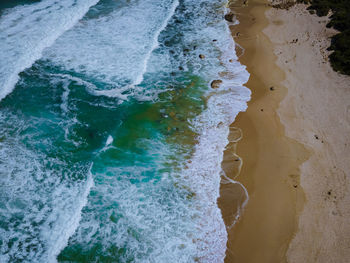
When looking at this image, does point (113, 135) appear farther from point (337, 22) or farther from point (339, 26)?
point (337, 22)

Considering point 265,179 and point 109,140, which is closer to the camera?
point 265,179

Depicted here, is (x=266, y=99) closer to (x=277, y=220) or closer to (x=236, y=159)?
(x=236, y=159)

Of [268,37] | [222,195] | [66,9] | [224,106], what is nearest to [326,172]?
[222,195]

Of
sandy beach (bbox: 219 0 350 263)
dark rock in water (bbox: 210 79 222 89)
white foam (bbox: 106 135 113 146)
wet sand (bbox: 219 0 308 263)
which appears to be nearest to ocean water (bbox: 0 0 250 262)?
white foam (bbox: 106 135 113 146)

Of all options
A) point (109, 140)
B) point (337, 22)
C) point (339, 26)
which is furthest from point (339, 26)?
point (109, 140)

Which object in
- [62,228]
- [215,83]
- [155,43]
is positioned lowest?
[62,228]
